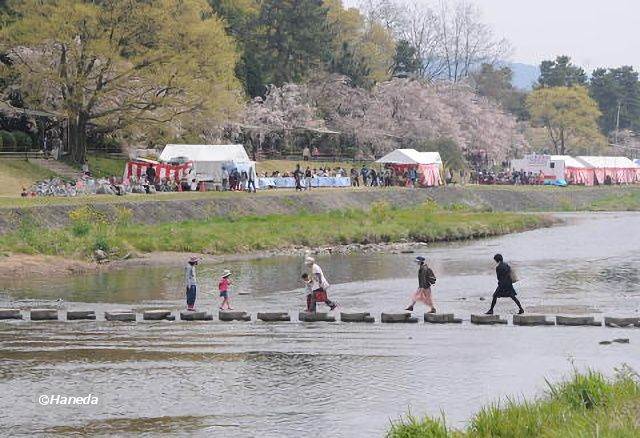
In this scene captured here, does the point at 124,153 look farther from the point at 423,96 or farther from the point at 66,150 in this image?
the point at 423,96

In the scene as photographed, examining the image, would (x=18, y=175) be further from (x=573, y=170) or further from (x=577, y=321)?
(x=573, y=170)

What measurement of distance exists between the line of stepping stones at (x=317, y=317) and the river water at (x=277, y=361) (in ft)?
1.54

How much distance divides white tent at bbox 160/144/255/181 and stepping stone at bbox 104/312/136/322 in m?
36.3

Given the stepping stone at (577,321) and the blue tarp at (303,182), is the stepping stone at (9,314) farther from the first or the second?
the blue tarp at (303,182)

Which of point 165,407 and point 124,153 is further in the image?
point 124,153

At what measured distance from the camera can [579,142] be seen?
140 m

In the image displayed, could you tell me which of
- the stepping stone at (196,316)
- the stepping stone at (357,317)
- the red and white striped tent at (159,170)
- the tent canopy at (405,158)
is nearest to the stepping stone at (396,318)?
the stepping stone at (357,317)

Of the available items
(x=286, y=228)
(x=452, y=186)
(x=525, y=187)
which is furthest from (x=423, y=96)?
(x=286, y=228)

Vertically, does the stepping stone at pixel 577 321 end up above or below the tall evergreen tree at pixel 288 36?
below

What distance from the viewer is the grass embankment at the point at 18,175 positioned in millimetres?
55078

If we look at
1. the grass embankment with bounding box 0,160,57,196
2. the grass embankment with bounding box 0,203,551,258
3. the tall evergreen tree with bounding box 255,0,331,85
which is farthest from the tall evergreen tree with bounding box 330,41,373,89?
the grass embankment with bounding box 0,160,57,196

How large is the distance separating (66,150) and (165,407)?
5244 centimetres

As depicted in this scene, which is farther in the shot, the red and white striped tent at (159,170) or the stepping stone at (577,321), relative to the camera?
the red and white striped tent at (159,170)
